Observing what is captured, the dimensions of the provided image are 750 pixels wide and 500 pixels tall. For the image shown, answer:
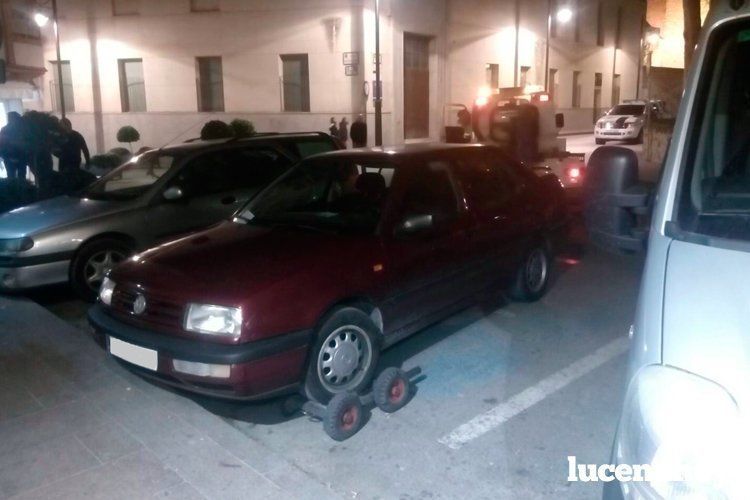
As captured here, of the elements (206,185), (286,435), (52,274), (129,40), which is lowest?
(286,435)

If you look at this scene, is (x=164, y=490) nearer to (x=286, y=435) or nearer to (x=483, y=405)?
(x=286, y=435)

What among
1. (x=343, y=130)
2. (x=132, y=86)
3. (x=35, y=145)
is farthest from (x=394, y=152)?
(x=132, y=86)

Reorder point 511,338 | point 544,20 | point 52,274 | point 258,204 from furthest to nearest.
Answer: point 544,20 → point 52,274 → point 511,338 → point 258,204

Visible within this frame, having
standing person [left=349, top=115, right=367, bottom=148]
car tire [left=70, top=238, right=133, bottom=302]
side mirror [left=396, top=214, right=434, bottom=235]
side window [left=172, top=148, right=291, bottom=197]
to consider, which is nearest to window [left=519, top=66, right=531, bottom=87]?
standing person [left=349, top=115, right=367, bottom=148]

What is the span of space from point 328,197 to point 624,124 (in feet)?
87.9

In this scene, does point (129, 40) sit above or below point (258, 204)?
above


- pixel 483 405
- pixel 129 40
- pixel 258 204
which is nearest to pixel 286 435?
pixel 483 405

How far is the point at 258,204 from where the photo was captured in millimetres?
5559

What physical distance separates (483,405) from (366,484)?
4.05 feet

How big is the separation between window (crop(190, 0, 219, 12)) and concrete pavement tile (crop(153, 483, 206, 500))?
22.3m

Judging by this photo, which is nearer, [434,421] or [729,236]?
[729,236]

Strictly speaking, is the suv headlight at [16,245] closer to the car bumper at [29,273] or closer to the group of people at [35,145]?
the car bumper at [29,273]

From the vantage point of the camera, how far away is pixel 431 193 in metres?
5.38

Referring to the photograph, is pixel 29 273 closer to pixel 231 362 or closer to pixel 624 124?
pixel 231 362
